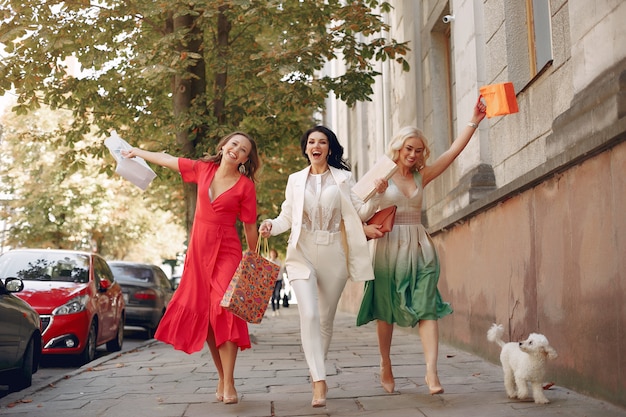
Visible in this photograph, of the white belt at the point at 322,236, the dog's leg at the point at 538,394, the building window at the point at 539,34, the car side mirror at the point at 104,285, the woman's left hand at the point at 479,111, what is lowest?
the dog's leg at the point at 538,394

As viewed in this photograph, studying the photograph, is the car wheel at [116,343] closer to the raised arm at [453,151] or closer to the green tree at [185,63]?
the green tree at [185,63]

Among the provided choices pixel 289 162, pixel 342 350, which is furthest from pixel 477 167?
pixel 289 162

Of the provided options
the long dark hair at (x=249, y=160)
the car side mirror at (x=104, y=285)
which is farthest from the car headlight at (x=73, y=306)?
the long dark hair at (x=249, y=160)

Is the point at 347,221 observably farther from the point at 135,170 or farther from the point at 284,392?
the point at 135,170

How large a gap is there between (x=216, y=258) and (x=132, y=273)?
37.7 feet

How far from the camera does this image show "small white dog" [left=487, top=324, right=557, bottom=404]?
534cm

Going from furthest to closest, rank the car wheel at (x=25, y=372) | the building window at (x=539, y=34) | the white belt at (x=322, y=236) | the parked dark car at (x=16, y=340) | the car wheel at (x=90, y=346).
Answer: the car wheel at (x=90, y=346), the building window at (x=539, y=34), the car wheel at (x=25, y=372), the parked dark car at (x=16, y=340), the white belt at (x=322, y=236)

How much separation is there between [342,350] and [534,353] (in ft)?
18.4

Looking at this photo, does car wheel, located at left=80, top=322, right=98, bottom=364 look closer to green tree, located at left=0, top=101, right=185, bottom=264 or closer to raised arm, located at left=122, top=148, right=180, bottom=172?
raised arm, located at left=122, top=148, right=180, bottom=172

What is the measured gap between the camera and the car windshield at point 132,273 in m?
17.0

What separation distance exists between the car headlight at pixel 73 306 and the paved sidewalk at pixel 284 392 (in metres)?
0.82

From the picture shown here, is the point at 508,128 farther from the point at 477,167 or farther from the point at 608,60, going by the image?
the point at 608,60

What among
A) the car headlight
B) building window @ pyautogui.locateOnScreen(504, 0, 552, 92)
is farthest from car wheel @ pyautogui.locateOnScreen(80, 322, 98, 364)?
building window @ pyautogui.locateOnScreen(504, 0, 552, 92)

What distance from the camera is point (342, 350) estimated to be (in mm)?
10781
